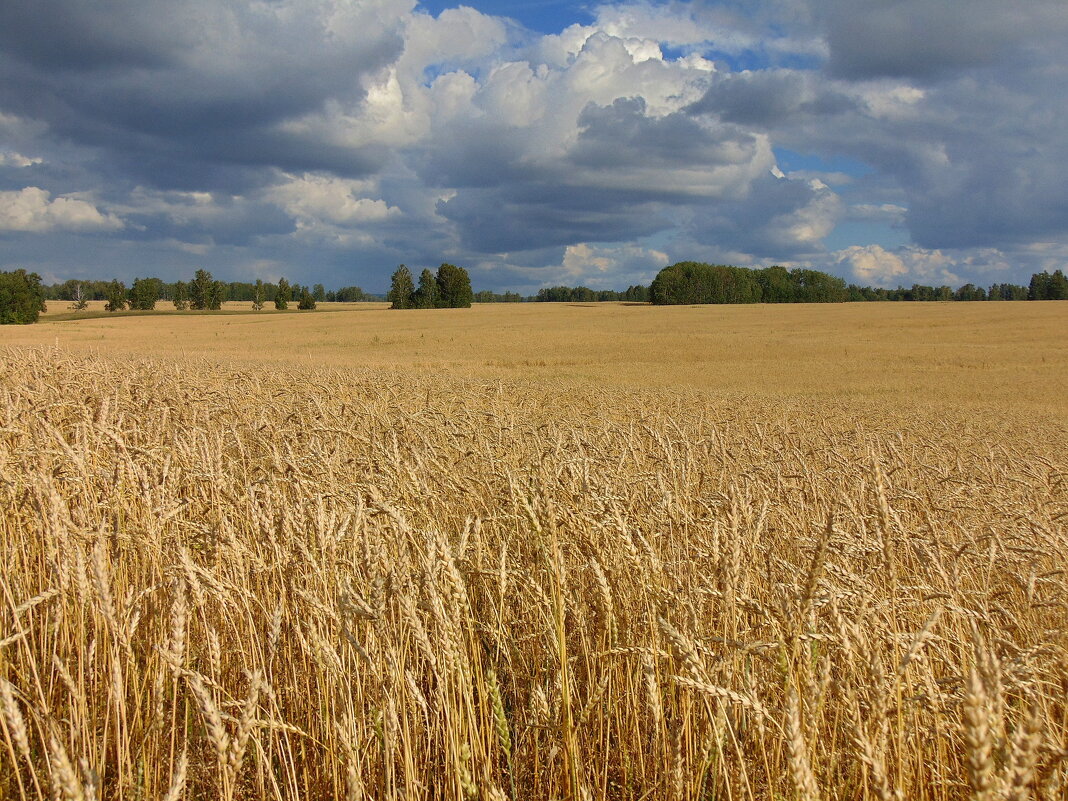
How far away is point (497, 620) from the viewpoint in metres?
2.85

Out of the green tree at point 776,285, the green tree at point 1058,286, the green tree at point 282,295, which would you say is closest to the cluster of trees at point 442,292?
the green tree at point 282,295

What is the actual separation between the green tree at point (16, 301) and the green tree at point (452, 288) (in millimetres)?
50074

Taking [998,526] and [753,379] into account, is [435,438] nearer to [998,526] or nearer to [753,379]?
[998,526]

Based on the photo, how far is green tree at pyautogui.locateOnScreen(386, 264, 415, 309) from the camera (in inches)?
3971

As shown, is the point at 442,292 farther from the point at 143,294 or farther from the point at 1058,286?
the point at 1058,286

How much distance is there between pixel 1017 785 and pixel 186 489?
4493mm

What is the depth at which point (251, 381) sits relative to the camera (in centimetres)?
1081

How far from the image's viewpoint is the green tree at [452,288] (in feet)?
328

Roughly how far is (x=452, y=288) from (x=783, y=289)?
5952 cm

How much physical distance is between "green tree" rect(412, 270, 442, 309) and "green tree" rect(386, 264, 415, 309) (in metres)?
1.25

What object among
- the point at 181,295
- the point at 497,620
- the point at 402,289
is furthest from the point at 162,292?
the point at 497,620

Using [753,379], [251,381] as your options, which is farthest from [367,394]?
[753,379]

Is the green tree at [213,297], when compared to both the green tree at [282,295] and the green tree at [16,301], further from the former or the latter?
the green tree at [16,301]

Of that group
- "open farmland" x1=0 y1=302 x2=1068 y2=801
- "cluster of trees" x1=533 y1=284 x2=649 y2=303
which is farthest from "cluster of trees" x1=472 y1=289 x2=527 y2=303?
"open farmland" x1=0 y1=302 x2=1068 y2=801
